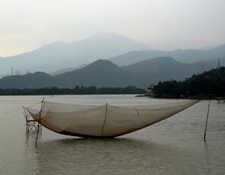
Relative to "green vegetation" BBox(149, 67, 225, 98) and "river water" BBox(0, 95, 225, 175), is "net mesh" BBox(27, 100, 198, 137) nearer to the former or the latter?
"river water" BBox(0, 95, 225, 175)

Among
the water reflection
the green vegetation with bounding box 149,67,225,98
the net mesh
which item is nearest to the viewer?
the water reflection

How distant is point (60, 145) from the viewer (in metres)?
17.6

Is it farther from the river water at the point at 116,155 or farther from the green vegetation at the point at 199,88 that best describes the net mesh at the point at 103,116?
the green vegetation at the point at 199,88

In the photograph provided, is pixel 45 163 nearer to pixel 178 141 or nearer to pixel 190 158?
pixel 190 158

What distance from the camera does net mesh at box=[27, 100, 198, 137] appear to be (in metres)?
17.9

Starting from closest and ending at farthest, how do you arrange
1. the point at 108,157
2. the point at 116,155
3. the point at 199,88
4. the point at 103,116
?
the point at 108,157
the point at 116,155
the point at 103,116
the point at 199,88

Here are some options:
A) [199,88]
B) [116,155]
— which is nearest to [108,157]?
[116,155]

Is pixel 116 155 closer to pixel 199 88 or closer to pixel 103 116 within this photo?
pixel 103 116

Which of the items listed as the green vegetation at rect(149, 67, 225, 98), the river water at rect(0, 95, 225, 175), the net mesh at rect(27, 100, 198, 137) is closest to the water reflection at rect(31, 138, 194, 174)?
the river water at rect(0, 95, 225, 175)

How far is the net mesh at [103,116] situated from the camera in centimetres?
1789

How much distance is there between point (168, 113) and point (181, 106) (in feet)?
2.42

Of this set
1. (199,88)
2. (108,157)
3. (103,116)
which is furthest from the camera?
(199,88)

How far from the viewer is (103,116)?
58.7 feet

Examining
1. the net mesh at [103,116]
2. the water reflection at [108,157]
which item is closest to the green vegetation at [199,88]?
the net mesh at [103,116]
